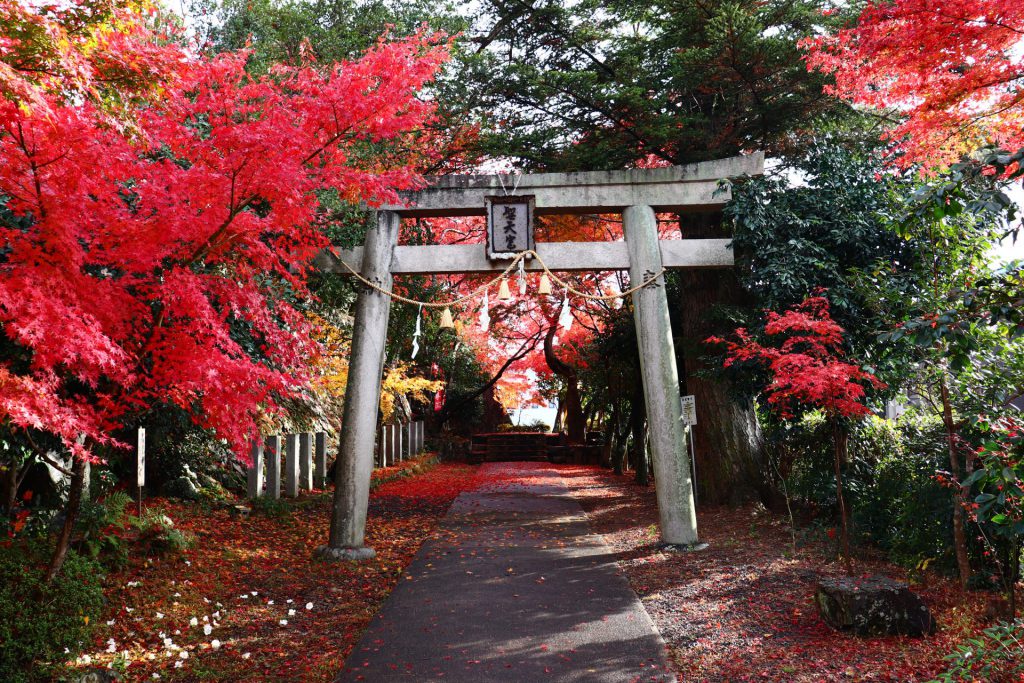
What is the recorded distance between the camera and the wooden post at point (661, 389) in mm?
8586

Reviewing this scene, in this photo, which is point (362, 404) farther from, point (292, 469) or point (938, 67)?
point (938, 67)

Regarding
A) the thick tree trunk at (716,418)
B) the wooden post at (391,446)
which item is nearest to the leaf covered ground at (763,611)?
the thick tree trunk at (716,418)

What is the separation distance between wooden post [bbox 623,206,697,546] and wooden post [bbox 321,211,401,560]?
318cm

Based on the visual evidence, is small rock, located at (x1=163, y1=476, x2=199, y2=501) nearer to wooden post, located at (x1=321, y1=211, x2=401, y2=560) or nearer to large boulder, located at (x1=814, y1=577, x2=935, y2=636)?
wooden post, located at (x1=321, y1=211, x2=401, y2=560)

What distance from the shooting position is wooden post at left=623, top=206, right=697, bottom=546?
8.59m

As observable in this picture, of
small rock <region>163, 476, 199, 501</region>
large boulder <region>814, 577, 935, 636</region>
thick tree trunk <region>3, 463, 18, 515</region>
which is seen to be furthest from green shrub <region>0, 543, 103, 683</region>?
large boulder <region>814, 577, 935, 636</region>

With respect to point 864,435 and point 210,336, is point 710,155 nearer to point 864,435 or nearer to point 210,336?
point 864,435

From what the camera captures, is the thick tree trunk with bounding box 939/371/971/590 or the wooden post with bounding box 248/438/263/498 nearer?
the thick tree trunk with bounding box 939/371/971/590

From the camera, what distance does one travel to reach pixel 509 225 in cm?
888

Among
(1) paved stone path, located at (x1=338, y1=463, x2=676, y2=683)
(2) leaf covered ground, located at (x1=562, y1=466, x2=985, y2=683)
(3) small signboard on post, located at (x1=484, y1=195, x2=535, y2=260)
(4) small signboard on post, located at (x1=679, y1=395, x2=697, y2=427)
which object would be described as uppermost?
(3) small signboard on post, located at (x1=484, y1=195, x2=535, y2=260)

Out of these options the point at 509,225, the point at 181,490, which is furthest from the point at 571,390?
the point at 509,225

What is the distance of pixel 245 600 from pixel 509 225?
16.9 ft

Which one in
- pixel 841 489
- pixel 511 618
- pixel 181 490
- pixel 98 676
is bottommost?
pixel 511 618

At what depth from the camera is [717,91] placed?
11367 millimetres
